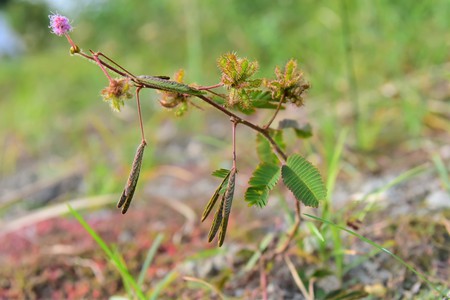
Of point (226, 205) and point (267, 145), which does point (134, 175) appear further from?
point (267, 145)

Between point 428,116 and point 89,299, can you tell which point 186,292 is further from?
point 428,116

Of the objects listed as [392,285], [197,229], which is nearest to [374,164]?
[197,229]

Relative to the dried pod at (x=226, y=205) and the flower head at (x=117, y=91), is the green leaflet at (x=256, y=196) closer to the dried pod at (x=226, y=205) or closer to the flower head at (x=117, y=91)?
the dried pod at (x=226, y=205)

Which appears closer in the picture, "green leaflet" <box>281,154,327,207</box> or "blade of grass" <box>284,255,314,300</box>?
"green leaflet" <box>281,154,327,207</box>

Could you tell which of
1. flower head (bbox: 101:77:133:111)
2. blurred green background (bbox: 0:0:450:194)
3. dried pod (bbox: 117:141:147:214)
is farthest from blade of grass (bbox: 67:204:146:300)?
blurred green background (bbox: 0:0:450:194)

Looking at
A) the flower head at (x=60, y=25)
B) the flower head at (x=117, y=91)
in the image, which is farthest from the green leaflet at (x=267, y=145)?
the flower head at (x=60, y=25)

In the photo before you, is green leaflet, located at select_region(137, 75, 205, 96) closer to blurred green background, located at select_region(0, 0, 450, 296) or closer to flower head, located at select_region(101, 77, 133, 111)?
flower head, located at select_region(101, 77, 133, 111)
